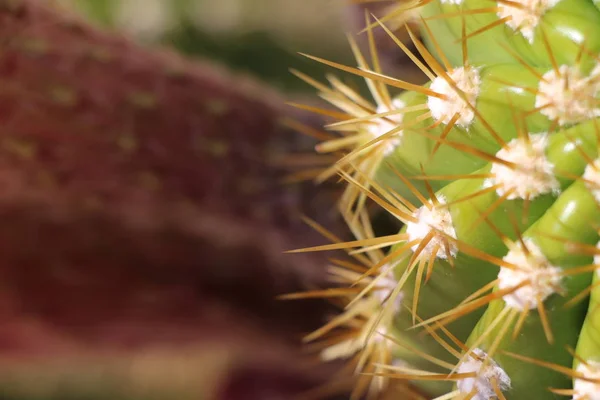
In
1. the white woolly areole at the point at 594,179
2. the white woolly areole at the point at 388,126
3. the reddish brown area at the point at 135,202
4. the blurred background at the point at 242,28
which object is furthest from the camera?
the blurred background at the point at 242,28

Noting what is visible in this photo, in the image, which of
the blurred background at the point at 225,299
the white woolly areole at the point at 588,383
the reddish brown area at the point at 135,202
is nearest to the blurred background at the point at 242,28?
the blurred background at the point at 225,299

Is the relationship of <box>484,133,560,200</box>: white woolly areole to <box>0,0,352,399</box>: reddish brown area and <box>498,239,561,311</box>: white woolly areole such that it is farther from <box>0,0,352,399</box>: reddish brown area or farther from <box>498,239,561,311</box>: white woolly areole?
<box>0,0,352,399</box>: reddish brown area

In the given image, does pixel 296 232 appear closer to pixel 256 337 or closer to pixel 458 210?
pixel 256 337

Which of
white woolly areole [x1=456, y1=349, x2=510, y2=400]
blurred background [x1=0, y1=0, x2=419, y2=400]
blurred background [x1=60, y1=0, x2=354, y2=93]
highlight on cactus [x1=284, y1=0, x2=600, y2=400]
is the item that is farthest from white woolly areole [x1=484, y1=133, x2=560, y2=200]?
blurred background [x1=60, y1=0, x2=354, y2=93]

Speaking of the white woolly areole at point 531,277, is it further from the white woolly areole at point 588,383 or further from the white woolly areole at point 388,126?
the white woolly areole at point 388,126

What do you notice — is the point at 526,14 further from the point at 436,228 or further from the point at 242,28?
the point at 242,28
